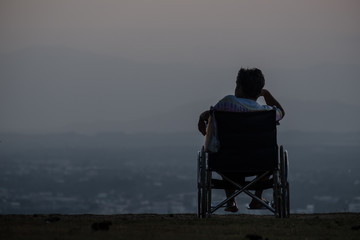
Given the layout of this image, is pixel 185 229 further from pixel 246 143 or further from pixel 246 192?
pixel 246 143

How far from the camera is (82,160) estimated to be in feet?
567

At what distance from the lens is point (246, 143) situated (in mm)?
9023

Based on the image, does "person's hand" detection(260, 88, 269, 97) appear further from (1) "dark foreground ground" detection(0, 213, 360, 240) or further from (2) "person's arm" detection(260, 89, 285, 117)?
(1) "dark foreground ground" detection(0, 213, 360, 240)

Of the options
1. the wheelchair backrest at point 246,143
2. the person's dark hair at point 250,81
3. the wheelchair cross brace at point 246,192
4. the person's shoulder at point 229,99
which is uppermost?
the person's dark hair at point 250,81

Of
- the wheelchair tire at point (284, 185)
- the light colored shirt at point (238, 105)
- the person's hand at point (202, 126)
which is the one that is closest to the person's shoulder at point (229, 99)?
the light colored shirt at point (238, 105)

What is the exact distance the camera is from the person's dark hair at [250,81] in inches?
356

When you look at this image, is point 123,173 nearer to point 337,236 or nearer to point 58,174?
point 58,174

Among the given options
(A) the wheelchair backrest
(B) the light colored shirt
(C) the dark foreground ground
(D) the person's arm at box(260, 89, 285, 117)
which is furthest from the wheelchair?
(C) the dark foreground ground

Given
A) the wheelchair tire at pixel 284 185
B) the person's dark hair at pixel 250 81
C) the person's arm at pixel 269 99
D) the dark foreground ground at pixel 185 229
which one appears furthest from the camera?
the person's arm at pixel 269 99

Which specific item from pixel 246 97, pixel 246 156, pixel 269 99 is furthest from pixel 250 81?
pixel 246 156

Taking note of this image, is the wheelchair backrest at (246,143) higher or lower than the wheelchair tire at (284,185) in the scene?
higher

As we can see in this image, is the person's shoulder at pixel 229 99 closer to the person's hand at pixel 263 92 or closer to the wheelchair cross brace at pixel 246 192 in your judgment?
the person's hand at pixel 263 92

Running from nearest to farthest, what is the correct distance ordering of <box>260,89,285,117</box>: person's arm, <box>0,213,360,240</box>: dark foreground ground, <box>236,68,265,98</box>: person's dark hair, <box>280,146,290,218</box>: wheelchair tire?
<box>0,213,360,240</box>: dark foreground ground
<box>280,146,290,218</box>: wheelchair tire
<box>236,68,265,98</box>: person's dark hair
<box>260,89,285,117</box>: person's arm

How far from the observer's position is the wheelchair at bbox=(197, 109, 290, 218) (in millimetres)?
8930
